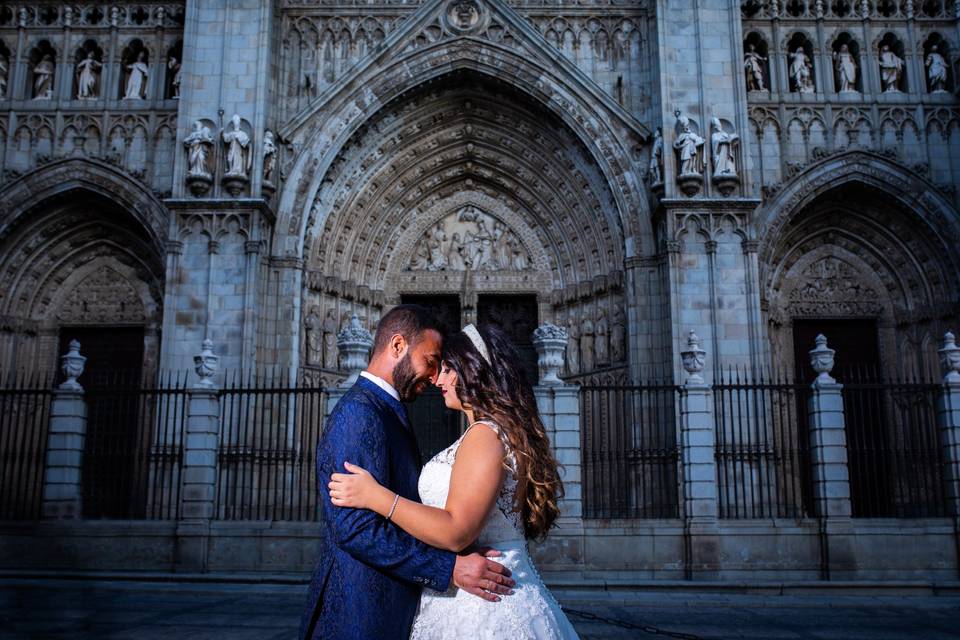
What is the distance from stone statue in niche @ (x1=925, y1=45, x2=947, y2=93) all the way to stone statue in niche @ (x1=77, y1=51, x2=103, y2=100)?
1753cm

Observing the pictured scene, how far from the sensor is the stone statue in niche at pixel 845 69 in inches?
669

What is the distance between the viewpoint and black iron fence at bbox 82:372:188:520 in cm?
1202

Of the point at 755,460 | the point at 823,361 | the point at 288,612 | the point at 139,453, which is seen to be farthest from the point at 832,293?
the point at 139,453

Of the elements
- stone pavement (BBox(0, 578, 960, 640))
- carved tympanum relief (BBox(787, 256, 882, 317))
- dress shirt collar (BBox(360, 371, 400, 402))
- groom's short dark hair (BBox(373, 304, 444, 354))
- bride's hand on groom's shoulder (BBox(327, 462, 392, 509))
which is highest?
Answer: carved tympanum relief (BBox(787, 256, 882, 317))

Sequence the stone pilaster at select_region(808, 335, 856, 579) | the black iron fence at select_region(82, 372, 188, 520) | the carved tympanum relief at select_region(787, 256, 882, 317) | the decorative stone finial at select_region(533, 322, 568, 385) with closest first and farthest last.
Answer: the stone pilaster at select_region(808, 335, 856, 579)
the decorative stone finial at select_region(533, 322, 568, 385)
the black iron fence at select_region(82, 372, 188, 520)
the carved tympanum relief at select_region(787, 256, 882, 317)

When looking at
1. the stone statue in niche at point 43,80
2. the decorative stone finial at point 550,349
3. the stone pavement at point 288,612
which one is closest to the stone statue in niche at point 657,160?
the decorative stone finial at point 550,349

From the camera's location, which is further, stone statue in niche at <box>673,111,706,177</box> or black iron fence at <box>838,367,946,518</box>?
stone statue in niche at <box>673,111,706,177</box>

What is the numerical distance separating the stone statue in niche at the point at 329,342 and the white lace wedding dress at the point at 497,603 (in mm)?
13670

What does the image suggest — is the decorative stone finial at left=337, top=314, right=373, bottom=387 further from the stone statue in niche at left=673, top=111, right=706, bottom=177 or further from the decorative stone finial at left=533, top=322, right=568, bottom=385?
the stone statue in niche at left=673, top=111, right=706, bottom=177

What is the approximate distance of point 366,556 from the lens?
2.65 m

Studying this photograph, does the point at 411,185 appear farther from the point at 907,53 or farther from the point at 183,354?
the point at 907,53

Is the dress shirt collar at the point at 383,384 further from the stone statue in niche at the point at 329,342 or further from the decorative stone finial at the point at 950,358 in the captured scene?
the stone statue in niche at the point at 329,342

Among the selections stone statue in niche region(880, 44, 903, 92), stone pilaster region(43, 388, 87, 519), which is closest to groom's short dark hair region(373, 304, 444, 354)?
stone pilaster region(43, 388, 87, 519)

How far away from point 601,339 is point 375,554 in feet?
46.2
